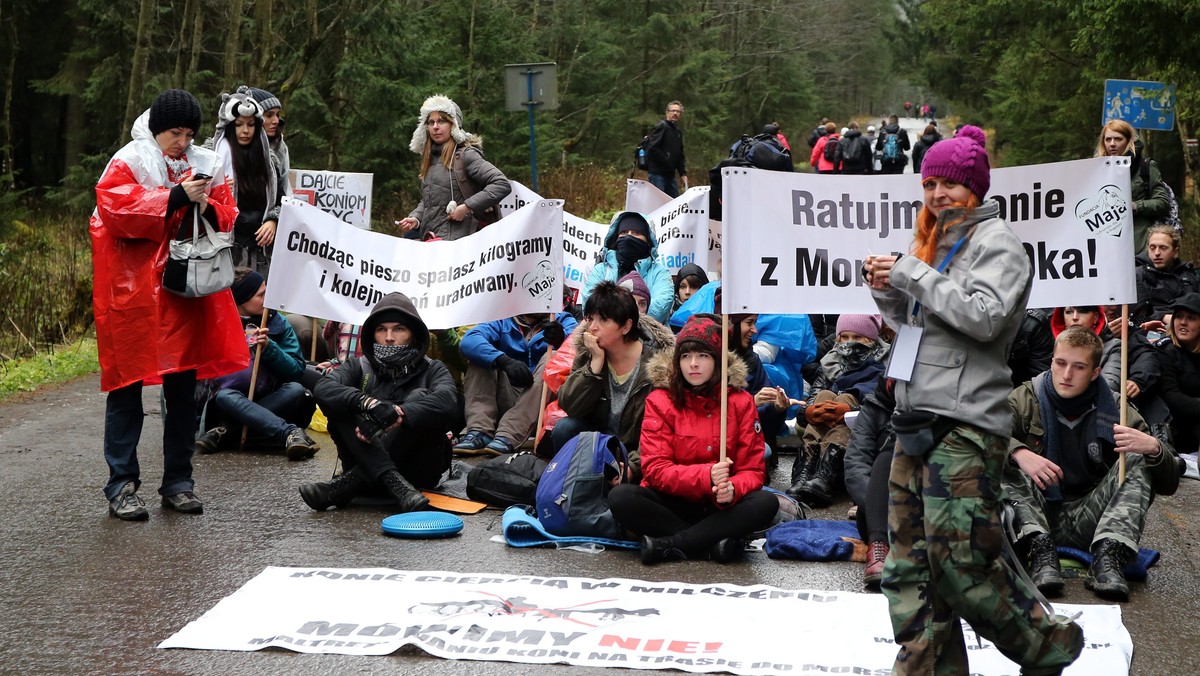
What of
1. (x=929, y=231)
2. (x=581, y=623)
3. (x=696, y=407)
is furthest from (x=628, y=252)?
(x=929, y=231)

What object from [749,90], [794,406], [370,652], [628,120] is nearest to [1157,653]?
[370,652]

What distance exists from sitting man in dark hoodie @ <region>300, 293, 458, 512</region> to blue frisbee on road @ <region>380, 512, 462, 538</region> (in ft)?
1.00

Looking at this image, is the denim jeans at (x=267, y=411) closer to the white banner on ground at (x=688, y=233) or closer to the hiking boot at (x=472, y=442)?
the hiking boot at (x=472, y=442)

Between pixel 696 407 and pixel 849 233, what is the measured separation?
45.6 inches

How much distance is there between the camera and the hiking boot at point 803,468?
8023 millimetres

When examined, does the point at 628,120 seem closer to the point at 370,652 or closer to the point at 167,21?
the point at 167,21

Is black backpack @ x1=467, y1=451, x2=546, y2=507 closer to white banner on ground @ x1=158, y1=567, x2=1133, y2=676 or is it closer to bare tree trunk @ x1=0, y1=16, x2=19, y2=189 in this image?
white banner on ground @ x1=158, y1=567, x2=1133, y2=676

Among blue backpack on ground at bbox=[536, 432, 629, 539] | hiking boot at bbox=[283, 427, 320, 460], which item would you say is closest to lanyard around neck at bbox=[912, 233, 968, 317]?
blue backpack on ground at bbox=[536, 432, 629, 539]

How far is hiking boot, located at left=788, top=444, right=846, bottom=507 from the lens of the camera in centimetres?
795

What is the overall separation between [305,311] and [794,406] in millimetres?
3357

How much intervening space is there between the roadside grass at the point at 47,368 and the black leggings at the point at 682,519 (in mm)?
7055

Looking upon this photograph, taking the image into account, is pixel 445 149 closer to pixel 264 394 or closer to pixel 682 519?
pixel 264 394

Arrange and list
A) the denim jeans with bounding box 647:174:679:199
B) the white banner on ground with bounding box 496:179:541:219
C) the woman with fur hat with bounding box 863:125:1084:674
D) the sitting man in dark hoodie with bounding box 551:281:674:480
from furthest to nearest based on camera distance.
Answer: the denim jeans with bounding box 647:174:679:199 < the white banner on ground with bounding box 496:179:541:219 < the sitting man in dark hoodie with bounding box 551:281:674:480 < the woman with fur hat with bounding box 863:125:1084:674

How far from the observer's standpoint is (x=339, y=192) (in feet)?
45.5
